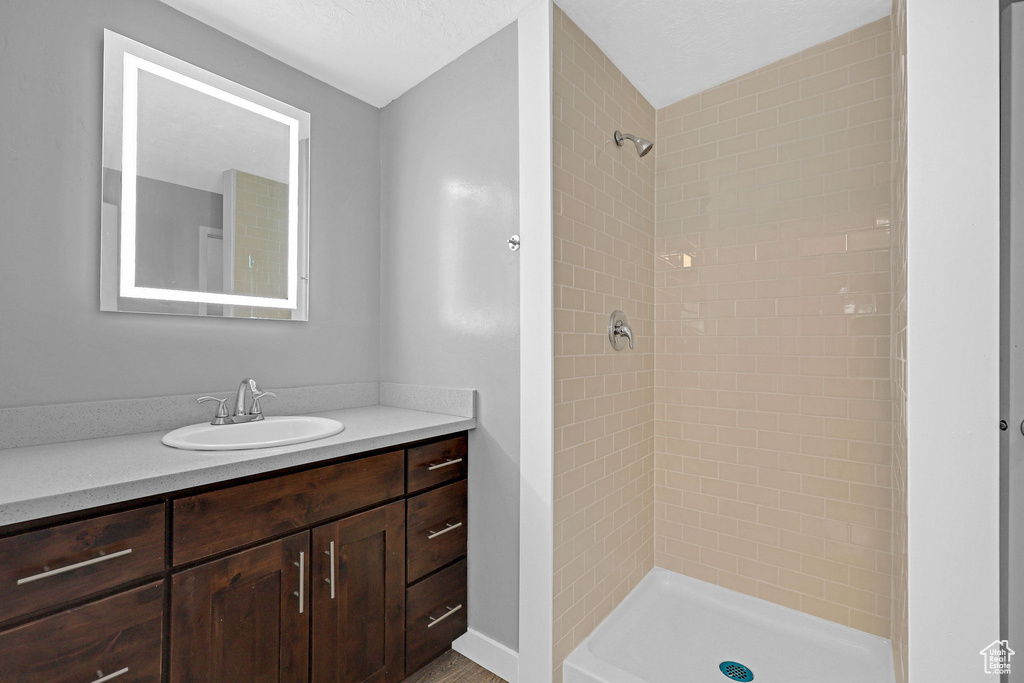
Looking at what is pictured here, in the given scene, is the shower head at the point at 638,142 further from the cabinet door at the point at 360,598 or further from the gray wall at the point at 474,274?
the cabinet door at the point at 360,598

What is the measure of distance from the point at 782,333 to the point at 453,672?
6.51 feet

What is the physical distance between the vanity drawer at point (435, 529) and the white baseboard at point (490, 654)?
338 mm

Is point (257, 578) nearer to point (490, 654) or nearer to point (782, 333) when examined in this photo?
point (490, 654)

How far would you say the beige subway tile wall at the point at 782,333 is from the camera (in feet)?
6.14

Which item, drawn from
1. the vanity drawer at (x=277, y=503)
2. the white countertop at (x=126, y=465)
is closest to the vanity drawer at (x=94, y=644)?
the vanity drawer at (x=277, y=503)

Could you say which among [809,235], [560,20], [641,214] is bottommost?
[809,235]

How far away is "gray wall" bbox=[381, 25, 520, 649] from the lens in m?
1.81

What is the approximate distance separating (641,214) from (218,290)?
76.1 inches

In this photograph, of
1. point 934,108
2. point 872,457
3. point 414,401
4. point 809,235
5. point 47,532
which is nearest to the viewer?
point 47,532

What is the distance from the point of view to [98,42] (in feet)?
5.05

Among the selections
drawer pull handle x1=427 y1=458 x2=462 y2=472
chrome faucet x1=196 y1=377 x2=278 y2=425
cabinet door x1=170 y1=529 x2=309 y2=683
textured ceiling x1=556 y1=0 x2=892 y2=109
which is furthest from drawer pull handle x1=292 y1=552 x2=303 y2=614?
textured ceiling x1=556 y1=0 x2=892 y2=109

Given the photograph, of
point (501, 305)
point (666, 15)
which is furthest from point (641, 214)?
point (501, 305)

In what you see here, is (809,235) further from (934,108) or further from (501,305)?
(501,305)

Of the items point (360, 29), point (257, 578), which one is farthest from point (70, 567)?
point (360, 29)
